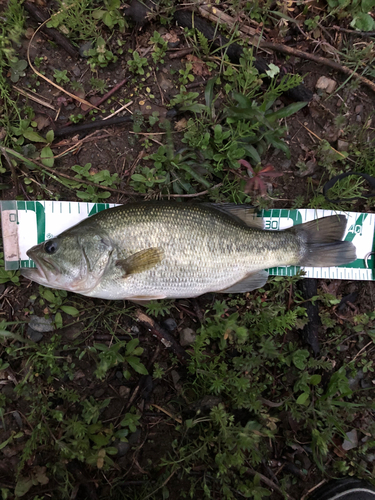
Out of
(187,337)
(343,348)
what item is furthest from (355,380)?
(187,337)

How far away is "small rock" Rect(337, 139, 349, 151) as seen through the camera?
146 inches

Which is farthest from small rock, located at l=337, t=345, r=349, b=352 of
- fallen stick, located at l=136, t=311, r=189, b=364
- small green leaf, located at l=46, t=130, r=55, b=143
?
small green leaf, located at l=46, t=130, r=55, b=143

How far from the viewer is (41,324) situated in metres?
3.49

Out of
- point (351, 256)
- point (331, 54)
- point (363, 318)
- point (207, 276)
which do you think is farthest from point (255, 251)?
point (331, 54)

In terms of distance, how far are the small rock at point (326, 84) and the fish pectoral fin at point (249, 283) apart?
7.54 feet

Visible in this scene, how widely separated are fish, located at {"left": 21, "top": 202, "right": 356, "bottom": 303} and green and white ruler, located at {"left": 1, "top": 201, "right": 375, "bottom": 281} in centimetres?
27

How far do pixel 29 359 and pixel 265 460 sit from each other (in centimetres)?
276

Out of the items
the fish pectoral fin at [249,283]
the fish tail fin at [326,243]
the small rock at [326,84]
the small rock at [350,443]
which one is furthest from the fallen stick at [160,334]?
the small rock at [326,84]

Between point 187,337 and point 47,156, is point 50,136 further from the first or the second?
point 187,337

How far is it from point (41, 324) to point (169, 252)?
65.6 inches

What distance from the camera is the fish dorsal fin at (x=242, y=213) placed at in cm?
344

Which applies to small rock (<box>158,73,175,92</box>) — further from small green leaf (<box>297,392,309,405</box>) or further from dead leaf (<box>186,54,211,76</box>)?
small green leaf (<box>297,392,309,405</box>)

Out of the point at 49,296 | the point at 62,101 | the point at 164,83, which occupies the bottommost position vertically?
the point at 49,296

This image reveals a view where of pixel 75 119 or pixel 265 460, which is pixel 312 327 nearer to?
pixel 265 460
